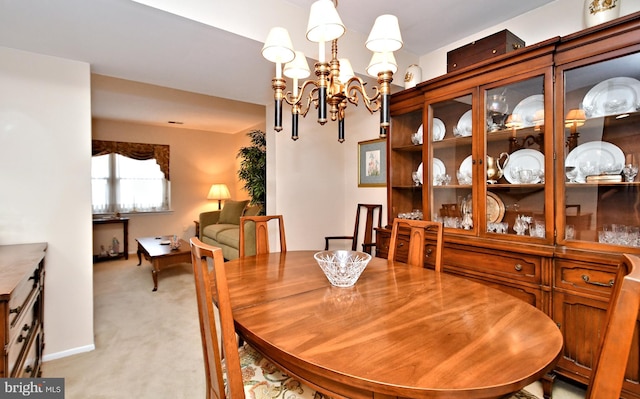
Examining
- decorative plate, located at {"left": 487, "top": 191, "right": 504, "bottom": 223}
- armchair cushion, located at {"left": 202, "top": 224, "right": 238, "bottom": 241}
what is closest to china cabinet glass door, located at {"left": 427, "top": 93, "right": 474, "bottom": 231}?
decorative plate, located at {"left": 487, "top": 191, "right": 504, "bottom": 223}

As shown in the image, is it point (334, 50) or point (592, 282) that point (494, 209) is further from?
point (334, 50)

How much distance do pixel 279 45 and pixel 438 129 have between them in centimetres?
155

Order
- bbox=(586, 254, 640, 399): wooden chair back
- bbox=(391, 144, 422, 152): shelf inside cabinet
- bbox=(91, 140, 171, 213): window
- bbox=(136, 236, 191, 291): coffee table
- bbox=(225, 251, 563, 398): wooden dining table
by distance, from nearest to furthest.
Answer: bbox=(586, 254, 640, 399): wooden chair back → bbox=(225, 251, 563, 398): wooden dining table → bbox=(391, 144, 422, 152): shelf inside cabinet → bbox=(136, 236, 191, 291): coffee table → bbox=(91, 140, 171, 213): window

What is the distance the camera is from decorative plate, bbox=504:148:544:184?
1.94 metres

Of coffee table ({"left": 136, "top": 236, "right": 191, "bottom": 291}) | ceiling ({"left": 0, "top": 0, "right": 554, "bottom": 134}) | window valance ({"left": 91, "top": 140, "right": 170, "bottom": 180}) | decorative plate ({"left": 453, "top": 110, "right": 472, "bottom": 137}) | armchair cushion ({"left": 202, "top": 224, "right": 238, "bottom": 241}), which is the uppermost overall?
ceiling ({"left": 0, "top": 0, "right": 554, "bottom": 134})

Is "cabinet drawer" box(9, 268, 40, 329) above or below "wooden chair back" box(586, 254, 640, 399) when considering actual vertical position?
below

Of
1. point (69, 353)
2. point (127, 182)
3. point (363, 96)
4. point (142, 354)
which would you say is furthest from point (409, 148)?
point (127, 182)

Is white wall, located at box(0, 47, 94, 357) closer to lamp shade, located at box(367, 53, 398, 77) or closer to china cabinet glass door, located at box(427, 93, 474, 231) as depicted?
lamp shade, located at box(367, 53, 398, 77)

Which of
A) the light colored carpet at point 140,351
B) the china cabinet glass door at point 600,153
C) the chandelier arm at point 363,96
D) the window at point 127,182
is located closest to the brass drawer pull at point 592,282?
the china cabinet glass door at point 600,153

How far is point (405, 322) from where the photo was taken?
38.7 inches

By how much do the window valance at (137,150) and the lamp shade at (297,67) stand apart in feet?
16.3

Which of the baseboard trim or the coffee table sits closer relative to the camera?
the baseboard trim

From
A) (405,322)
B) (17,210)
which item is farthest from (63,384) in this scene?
(405,322)

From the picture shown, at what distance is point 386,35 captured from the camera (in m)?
1.36
